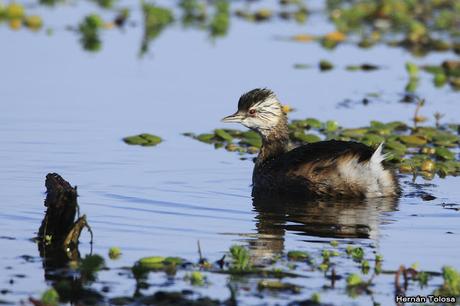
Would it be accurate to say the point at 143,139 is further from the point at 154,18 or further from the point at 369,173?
the point at 154,18

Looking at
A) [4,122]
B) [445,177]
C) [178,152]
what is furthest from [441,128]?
[4,122]

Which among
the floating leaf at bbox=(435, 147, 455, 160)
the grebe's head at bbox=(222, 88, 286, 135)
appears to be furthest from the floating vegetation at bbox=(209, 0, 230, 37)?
the floating leaf at bbox=(435, 147, 455, 160)

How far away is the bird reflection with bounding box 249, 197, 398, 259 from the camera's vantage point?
30.3ft

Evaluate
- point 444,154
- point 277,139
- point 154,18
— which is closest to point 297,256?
point 277,139

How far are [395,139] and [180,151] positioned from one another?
2366 millimetres

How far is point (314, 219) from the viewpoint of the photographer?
1005 cm

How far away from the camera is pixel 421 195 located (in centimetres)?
1108

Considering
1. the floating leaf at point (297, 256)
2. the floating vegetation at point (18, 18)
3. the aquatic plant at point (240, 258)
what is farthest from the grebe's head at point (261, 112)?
the floating vegetation at point (18, 18)

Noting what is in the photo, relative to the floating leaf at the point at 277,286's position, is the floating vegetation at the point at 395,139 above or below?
above

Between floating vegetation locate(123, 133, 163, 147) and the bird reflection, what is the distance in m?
2.19

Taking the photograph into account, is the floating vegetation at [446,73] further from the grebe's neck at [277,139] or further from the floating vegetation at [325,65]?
the grebe's neck at [277,139]

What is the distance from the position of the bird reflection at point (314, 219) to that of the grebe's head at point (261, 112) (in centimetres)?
138

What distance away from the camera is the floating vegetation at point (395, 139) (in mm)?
12055

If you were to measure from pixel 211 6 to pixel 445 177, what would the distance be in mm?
12718
